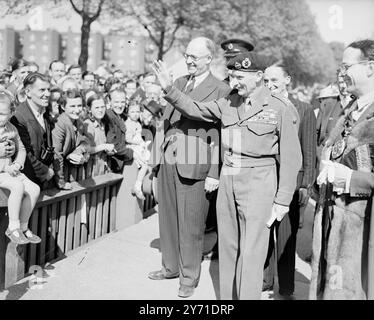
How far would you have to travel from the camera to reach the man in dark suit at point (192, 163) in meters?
4.38

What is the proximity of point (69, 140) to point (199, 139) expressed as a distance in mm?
1435

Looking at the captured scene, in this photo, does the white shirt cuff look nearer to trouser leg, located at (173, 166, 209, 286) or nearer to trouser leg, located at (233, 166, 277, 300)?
trouser leg, located at (233, 166, 277, 300)

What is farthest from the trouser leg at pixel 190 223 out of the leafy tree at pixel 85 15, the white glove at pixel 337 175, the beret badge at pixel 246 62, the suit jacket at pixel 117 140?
the leafy tree at pixel 85 15

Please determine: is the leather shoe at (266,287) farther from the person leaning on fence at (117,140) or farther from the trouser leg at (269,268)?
the person leaning on fence at (117,140)

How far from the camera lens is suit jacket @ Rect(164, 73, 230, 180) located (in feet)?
14.4

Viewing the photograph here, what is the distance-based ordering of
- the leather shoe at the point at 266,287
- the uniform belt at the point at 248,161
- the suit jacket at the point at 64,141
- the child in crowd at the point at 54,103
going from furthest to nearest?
the child in crowd at the point at 54,103, the suit jacket at the point at 64,141, the leather shoe at the point at 266,287, the uniform belt at the point at 248,161

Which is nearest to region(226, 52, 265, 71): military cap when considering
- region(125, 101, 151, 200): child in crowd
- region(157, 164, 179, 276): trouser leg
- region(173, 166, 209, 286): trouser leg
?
region(173, 166, 209, 286): trouser leg

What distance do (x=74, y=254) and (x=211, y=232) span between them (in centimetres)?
152

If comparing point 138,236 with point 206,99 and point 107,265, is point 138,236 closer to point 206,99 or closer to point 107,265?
point 107,265

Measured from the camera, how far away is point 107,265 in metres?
4.97

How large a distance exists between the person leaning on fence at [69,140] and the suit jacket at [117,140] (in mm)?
652

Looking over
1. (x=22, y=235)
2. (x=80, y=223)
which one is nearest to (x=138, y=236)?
(x=80, y=223)

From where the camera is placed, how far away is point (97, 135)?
5906 mm

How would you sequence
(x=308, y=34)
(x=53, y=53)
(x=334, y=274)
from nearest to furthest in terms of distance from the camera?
(x=334, y=274) < (x=308, y=34) < (x=53, y=53)
